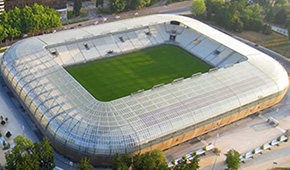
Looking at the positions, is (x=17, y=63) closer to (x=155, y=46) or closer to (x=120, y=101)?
(x=120, y=101)

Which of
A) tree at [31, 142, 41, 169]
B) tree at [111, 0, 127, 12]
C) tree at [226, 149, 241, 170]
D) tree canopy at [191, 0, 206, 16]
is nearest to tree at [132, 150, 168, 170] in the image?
tree at [226, 149, 241, 170]

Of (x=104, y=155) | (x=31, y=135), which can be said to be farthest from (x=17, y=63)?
(x=104, y=155)

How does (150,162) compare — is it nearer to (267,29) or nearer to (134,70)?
(134,70)

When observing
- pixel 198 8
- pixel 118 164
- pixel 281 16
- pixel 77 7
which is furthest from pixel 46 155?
pixel 281 16

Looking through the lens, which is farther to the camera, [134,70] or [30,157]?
[134,70]

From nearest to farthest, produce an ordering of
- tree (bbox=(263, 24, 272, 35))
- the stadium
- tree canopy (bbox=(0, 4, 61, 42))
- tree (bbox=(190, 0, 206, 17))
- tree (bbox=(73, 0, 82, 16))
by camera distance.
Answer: the stadium, tree canopy (bbox=(0, 4, 61, 42)), tree (bbox=(263, 24, 272, 35)), tree (bbox=(73, 0, 82, 16)), tree (bbox=(190, 0, 206, 17))

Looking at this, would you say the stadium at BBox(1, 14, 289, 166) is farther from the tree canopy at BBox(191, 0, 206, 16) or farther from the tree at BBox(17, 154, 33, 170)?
the tree canopy at BBox(191, 0, 206, 16)
